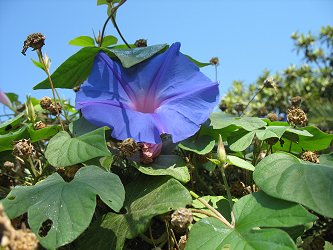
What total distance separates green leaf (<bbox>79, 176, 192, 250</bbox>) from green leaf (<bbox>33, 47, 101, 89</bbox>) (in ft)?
1.19

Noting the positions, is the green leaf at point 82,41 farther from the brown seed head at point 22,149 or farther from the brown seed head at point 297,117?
the brown seed head at point 297,117

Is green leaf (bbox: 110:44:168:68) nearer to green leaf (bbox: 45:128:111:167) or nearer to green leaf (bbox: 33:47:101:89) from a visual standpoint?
green leaf (bbox: 33:47:101:89)

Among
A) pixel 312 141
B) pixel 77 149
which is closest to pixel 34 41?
pixel 77 149

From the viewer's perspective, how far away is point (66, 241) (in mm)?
595

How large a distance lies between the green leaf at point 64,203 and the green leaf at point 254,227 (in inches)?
5.8

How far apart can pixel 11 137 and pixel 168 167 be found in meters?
0.35

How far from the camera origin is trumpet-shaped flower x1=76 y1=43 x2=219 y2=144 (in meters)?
0.87

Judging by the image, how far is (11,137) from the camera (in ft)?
2.92

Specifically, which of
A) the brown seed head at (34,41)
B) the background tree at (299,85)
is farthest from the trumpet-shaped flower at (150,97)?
the background tree at (299,85)

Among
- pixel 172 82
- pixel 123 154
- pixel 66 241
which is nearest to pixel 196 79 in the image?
pixel 172 82

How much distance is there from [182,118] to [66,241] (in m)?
0.41

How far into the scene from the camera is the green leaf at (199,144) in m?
0.88

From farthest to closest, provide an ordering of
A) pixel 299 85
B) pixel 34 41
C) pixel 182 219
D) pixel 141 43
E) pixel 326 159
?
pixel 299 85 → pixel 141 43 → pixel 326 159 → pixel 34 41 → pixel 182 219

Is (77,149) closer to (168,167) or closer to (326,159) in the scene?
(168,167)
